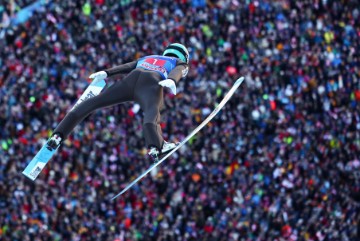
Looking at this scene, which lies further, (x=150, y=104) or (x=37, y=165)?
(x=37, y=165)

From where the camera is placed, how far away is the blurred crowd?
1762cm

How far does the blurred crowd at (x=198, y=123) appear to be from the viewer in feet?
57.8

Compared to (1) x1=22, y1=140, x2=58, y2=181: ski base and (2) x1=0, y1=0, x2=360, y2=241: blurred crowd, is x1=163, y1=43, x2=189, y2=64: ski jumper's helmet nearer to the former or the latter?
(1) x1=22, y1=140, x2=58, y2=181: ski base

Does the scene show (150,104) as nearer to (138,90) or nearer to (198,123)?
(138,90)

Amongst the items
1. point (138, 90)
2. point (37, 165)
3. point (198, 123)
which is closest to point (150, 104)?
point (138, 90)

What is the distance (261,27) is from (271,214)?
13.5 ft

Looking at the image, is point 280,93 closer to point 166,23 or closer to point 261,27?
point 261,27

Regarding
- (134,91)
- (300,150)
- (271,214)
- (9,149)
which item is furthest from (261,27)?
(134,91)

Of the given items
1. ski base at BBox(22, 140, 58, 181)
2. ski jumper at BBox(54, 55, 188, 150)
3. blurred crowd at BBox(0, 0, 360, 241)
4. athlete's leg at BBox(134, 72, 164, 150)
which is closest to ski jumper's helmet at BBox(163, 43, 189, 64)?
ski jumper at BBox(54, 55, 188, 150)

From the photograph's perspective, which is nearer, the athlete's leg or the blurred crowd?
the athlete's leg

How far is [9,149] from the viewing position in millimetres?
17688

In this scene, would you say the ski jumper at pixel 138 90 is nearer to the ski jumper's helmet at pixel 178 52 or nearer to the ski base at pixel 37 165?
the ski jumper's helmet at pixel 178 52

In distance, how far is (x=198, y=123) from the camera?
18.5 meters

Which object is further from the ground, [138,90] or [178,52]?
[178,52]
